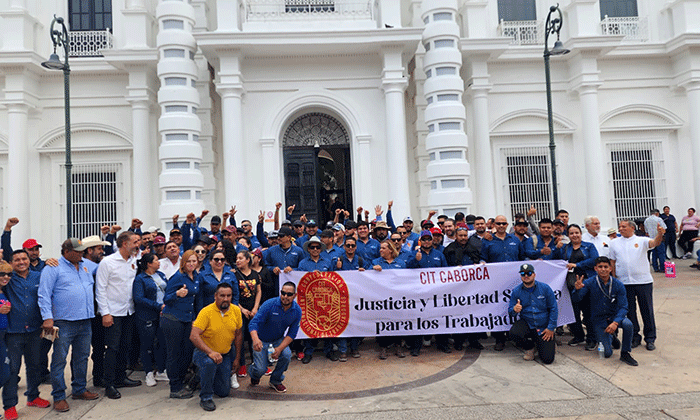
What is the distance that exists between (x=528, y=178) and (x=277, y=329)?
11352mm

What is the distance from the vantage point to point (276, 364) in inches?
227

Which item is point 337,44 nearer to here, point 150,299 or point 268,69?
point 268,69

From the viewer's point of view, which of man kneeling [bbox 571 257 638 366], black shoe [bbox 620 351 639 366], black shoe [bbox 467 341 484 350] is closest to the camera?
black shoe [bbox 620 351 639 366]

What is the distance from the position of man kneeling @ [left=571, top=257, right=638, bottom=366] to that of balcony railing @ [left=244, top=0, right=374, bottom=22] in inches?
363

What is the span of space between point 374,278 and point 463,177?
6.13m

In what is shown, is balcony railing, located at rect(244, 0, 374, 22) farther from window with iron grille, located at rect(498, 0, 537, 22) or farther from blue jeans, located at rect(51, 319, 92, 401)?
blue jeans, located at rect(51, 319, 92, 401)

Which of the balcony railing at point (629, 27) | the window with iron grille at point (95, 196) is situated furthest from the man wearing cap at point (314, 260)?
the balcony railing at point (629, 27)

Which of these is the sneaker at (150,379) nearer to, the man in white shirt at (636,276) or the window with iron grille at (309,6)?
the man in white shirt at (636,276)

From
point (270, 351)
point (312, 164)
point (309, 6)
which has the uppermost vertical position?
point (309, 6)

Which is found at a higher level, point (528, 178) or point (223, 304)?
point (528, 178)

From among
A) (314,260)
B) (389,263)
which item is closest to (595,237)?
(389,263)

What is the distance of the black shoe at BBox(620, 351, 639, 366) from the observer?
6245 mm

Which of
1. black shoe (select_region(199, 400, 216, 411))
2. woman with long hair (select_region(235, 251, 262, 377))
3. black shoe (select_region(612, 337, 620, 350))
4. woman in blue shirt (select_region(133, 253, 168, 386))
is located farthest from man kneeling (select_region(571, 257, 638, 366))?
woman in blue shirt (select_region(133, 253, 168, 386))

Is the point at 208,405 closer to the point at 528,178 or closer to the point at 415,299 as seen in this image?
the point at 415,299
